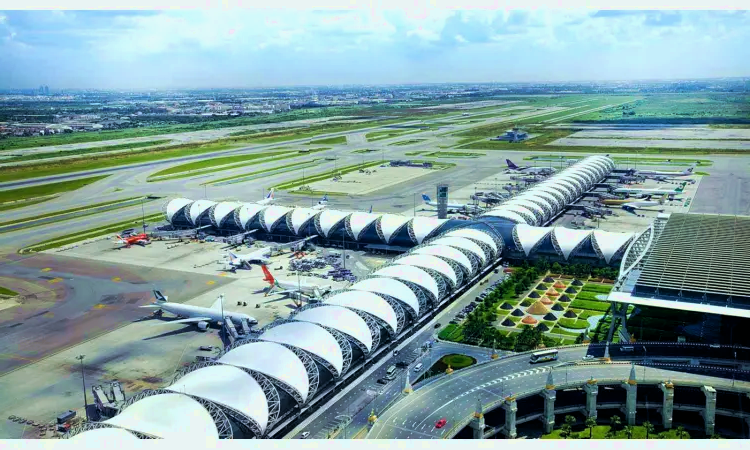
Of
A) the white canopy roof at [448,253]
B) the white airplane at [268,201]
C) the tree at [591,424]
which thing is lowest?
the tree at [591,424]

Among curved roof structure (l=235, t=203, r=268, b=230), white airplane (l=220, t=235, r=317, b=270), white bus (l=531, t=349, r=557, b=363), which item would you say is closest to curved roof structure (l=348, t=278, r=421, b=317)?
white bus (l=531, t=349, r=557, b=363)

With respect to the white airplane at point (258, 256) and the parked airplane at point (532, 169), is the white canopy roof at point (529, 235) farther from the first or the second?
the parked airplane at point (532, 169)

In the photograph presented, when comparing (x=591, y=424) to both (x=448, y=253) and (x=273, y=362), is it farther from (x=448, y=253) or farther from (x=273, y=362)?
(x=448, y=253)

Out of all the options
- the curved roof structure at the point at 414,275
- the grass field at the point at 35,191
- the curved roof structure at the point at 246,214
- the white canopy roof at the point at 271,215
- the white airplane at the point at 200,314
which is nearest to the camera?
the white airplane at the point at 200,314

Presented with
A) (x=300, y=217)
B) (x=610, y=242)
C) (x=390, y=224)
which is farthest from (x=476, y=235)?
(x=300, y=217)

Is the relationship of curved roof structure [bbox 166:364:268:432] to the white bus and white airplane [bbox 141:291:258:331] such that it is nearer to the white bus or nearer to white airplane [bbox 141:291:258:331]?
white airplane [bbox 141:291:258:331]

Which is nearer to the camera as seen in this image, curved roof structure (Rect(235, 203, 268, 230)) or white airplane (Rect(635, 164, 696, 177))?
curved roof structure (Rect(235, 203, 268, 230))

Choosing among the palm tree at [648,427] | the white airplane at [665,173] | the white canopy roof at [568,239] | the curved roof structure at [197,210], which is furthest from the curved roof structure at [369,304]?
the white airplane at [665,173]
